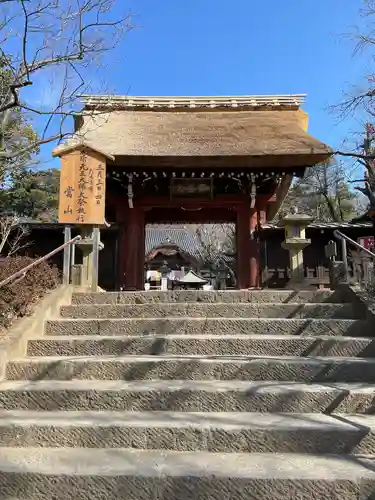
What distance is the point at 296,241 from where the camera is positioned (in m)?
7.00

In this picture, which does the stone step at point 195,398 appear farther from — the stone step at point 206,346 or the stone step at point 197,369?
the stone step at point 206,346

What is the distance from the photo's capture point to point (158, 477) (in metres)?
2.08

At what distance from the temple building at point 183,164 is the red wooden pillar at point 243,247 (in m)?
0.02

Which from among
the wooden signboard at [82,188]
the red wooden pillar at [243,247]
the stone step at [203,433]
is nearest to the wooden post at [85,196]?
the wooden signboard at [82,188]

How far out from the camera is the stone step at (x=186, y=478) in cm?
202

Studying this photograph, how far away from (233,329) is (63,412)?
1.88 metres

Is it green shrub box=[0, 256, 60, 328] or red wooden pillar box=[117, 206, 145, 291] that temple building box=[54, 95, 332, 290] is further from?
green shrub box=[0, 256, 60, 328]

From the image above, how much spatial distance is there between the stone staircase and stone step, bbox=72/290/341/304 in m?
0.75

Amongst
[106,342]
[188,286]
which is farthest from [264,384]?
[188,286]

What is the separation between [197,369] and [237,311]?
1294 millimetres

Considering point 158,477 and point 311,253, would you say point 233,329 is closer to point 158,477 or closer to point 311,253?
point 158,477

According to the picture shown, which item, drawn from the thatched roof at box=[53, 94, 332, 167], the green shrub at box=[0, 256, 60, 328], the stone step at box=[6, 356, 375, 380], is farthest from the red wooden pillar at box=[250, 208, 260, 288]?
the stone step at box=[6, 356, 375, 380]

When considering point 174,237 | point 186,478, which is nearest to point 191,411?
point 186,478

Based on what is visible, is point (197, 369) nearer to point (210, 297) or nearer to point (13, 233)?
point (210, 297)
